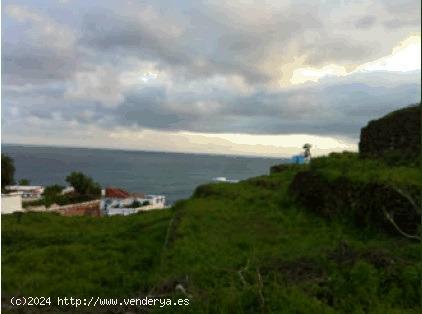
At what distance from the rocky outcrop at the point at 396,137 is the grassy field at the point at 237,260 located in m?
1.03

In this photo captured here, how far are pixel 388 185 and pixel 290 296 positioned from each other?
491 centimetres

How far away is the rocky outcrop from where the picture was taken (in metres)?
12.1

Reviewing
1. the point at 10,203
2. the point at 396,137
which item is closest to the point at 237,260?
the point at 396,137

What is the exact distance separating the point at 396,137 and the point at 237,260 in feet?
23.6

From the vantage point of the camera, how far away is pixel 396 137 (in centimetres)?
1297

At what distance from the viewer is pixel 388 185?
29.7 feet

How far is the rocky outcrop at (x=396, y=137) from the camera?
12.1m

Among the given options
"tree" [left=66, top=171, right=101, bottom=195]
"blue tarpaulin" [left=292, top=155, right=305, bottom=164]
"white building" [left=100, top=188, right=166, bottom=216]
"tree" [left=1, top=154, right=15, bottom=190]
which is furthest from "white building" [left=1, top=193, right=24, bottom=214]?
Answer: "blue tarpaulin" [left=292, top=155, right=305, bottom=164]

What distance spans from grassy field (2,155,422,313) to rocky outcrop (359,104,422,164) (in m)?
1.03

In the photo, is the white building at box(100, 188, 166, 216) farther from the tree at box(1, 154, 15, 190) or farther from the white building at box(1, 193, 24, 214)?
the tree at box(1, 154, 15, 190)

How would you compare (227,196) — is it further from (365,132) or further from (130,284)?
(130,284)

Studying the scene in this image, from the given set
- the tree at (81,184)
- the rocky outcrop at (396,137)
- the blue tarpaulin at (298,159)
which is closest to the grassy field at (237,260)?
the rocky outcrop at (396,137)

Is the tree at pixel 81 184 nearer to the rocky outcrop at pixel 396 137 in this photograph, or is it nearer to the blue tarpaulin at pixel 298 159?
the blue tarpaulin at pixel 298 159

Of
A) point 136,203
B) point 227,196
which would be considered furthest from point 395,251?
point 136,203
